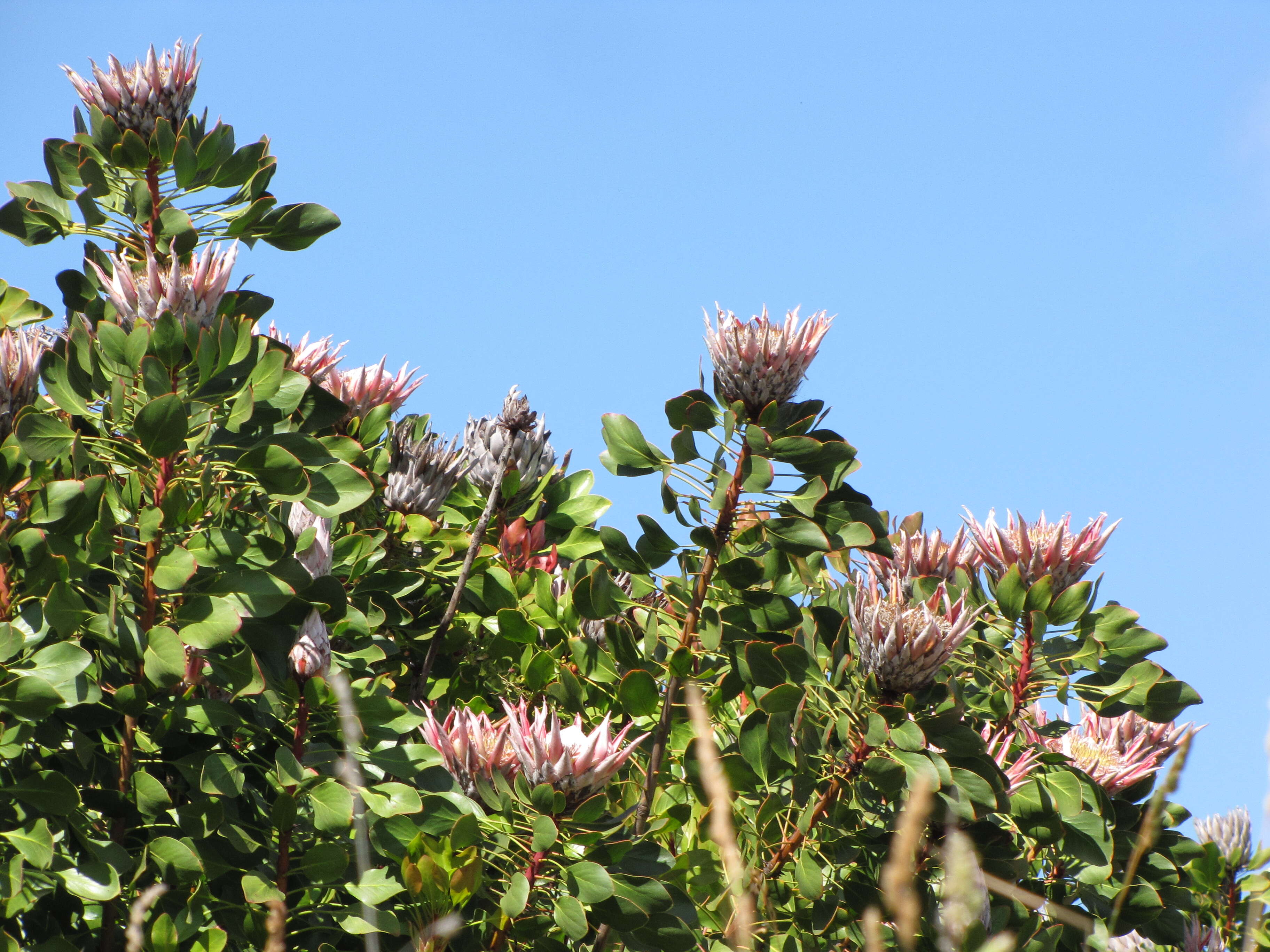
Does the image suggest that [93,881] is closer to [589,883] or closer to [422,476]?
[589,883]

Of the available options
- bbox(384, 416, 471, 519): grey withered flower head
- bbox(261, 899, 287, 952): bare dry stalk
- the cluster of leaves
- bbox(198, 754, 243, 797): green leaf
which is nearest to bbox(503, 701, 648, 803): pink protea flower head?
the cluster of leaves

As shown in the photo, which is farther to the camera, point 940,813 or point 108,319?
point 108,319

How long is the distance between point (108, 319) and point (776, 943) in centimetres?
198

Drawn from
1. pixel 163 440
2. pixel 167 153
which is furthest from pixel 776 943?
pixel 167 153

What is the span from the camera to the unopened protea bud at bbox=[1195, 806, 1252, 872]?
139 inches

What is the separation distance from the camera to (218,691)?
2477 mm

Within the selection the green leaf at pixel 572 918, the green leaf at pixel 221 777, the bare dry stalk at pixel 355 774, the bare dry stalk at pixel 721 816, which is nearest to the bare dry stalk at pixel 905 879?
the bare dry stalk at pixel 721 816

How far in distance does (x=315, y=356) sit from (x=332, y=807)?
1.41 metres

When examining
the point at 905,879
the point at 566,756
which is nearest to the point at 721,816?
the point at 905,879

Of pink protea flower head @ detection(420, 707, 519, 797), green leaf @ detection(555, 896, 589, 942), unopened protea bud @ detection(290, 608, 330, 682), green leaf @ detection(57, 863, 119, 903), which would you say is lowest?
green leaf @ detection(57, 863, 119, 903)

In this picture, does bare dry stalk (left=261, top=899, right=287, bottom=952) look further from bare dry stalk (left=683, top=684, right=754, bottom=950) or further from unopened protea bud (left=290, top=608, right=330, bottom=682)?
unopened protea bud (left=290, top=608, right=330, bottom=682)

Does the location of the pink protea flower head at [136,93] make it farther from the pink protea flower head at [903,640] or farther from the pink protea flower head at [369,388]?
the pink protea flower head at [903,640]

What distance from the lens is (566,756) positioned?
2039mm

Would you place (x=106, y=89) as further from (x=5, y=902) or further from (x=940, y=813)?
(x=940, y=813)
